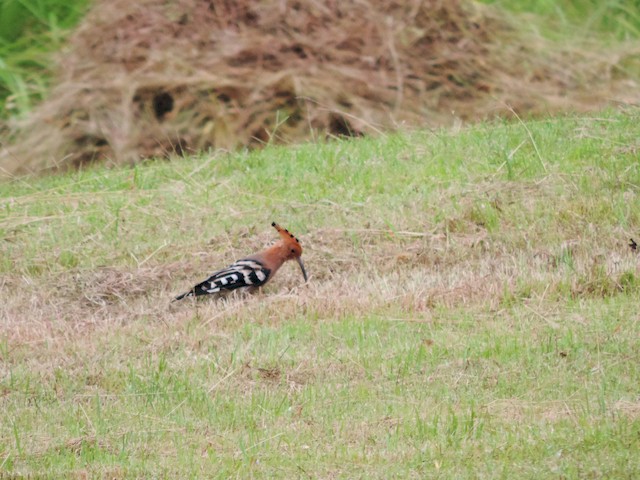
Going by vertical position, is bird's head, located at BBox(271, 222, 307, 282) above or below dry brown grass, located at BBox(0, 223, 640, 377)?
above

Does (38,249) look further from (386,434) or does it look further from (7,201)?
(386,434)

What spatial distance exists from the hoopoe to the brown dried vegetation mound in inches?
169

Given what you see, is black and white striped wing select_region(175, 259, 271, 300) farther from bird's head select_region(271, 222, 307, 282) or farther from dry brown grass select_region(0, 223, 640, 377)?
bird's head select_region(271, 222, 307, 282)

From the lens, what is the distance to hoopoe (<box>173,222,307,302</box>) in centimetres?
848

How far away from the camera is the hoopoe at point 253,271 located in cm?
848

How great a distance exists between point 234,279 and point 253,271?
16 cm

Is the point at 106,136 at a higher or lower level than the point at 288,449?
lower

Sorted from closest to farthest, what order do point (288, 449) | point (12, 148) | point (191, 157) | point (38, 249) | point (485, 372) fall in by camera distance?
1. point (288, 449)
2. point (485, 372)
3. point (38, 249)
4. point (191, 157)
5. point (12, 148)

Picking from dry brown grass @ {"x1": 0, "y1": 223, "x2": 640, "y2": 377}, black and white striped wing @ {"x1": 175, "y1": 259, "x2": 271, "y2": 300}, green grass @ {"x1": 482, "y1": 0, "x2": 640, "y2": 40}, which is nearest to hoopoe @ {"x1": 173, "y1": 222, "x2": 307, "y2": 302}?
black and white striped wing @ {"x1": 175, "y1": 259, "x2": 271, "y2": 300}

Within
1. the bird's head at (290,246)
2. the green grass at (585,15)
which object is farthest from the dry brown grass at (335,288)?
the green grass at (585,15)

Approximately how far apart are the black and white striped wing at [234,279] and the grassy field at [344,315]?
0.13 m

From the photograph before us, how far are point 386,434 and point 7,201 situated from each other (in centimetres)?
642

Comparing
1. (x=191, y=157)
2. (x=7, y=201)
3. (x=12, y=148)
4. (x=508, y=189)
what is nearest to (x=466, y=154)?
(x=508, y=189)

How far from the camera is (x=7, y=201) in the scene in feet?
36.4
